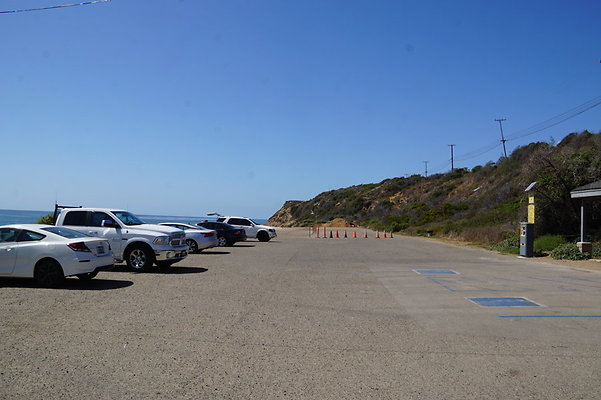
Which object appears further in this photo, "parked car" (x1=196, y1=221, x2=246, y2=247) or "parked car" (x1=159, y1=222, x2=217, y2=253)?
"parked car" (x1=196, y1=221, x2=246, y2=247)

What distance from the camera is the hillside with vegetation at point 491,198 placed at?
26.6 meters

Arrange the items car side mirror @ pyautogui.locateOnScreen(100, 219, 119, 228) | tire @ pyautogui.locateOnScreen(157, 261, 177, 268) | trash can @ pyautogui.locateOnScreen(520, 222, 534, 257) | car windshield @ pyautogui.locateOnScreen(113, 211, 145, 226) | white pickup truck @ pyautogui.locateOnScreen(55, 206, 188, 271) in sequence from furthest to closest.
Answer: trash can @ pyautogui.locateOnScreen(520, 222, 534, 257) < car windshield @ pyautogui.locateOnScreen(113, 211, 145, 226) < tire @ pyautogui.locateOnScreen(157, 261, 177, 268) < car side mirror @ pyautogui.locateOnScreen(100, 219, 119, 228) < white pickup truck @ pyautogui.locateOnScreen(55, 206, 188, 271)

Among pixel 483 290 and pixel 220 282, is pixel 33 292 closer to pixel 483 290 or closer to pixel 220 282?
pixel 220 282

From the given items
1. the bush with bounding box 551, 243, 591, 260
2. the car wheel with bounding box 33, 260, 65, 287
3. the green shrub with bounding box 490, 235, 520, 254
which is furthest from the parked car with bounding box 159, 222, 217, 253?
the bush with bounding box 551, 243, 591, 260

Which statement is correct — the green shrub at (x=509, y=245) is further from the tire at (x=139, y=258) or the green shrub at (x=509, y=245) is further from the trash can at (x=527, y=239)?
the tire at (x=139, y=258)

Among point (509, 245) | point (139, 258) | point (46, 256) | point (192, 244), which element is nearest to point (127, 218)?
point (139, 258)

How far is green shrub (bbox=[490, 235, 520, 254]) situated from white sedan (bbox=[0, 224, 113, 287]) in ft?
65.2

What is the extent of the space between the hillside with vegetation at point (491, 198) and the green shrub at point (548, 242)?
136 centimetres

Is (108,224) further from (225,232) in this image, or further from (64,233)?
(225,232)

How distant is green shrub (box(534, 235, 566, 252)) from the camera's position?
971 inches

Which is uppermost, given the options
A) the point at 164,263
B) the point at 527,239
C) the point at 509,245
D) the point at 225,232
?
the point at 527,239

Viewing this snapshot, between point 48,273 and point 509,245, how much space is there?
73.2 feet

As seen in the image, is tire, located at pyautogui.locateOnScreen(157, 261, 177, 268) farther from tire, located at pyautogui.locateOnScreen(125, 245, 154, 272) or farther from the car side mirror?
the car side mirror

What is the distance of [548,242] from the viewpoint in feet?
82.2
